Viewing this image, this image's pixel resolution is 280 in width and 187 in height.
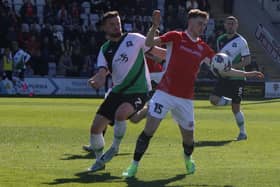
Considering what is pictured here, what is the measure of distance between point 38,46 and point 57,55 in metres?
1.03

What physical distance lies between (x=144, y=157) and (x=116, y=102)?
1717 millimetres

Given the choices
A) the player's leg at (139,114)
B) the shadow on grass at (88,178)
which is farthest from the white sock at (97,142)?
the player's leg at (139,114)

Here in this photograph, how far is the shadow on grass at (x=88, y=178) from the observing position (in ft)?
33.6

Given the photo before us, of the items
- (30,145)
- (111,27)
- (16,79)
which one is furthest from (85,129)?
(16,79)

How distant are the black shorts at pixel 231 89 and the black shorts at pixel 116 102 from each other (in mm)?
5479

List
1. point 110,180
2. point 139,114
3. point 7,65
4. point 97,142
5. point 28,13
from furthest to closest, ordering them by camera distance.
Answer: point 28,13, point 7,65, point 139,114, point 97,142, point 110,180

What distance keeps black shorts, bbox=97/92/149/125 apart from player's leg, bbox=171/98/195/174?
0.79 metres

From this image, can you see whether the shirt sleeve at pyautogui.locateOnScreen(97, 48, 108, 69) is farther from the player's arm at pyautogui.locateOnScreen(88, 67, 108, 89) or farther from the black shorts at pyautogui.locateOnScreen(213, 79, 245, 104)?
the black shorts at pyautogui.locateOnScreen(213, 79, 245, 104)

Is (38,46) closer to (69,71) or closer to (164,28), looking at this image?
(69,71)

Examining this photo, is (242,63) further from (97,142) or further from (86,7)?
(86,7)

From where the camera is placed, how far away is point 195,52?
10883mm

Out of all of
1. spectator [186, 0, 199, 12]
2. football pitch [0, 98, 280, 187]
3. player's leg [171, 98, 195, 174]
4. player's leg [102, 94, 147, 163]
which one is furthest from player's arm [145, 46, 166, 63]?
spectator [186, 0, 199, 12]

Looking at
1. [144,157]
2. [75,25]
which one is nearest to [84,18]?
[75,25]

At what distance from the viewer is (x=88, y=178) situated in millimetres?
10578
